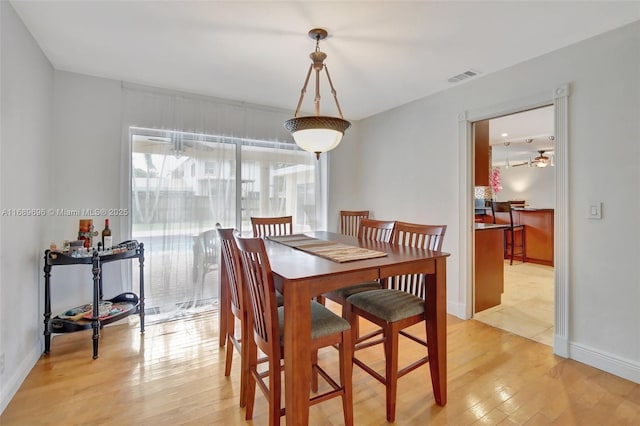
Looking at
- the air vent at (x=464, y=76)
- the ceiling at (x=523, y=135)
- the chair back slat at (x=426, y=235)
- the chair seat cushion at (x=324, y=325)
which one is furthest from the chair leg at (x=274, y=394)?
the ceiling at (x=523, y=135)

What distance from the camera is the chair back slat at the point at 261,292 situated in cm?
144

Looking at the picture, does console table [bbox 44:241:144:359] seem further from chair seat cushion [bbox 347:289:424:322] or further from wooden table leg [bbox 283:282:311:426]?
chair seat cushion [bbox 347:289:424:322]

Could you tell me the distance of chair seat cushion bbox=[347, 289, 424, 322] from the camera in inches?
68.9

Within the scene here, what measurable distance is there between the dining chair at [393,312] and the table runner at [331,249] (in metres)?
0.28

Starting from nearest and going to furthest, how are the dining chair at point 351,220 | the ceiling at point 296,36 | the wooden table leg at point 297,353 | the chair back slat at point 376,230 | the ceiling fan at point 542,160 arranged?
1. the wooden table leg at point 297,353
2. the ceiling at point 296,36
3. the chair back slat at point 376,230
4. the dining chair at point 351,220
5. the ceiling fan at point 542,160

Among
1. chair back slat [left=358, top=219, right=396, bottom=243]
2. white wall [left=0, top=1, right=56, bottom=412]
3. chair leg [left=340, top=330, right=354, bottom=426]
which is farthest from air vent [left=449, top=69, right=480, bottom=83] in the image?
white wall [left=0, top=1, right=56, bottom=412]

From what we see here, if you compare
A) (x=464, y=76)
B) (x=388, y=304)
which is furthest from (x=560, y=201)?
(x=388, y=304)

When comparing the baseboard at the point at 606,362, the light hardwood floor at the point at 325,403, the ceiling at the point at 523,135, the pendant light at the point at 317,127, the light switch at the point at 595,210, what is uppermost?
the ceiling at the point at 523,135

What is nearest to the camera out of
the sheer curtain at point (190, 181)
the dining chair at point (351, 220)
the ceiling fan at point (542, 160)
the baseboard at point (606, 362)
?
the baseboard at point (606, 362)

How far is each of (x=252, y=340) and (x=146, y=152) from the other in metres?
2.33

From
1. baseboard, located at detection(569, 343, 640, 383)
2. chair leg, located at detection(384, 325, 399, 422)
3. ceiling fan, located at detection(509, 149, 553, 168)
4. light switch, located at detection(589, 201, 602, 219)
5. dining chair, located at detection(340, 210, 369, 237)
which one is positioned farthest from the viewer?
ceiling fan, located at detection(509, 149, 553, 168)

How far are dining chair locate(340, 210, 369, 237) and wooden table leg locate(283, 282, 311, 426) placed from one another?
2.71 m

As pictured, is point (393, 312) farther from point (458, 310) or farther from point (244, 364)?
point (458, 310)

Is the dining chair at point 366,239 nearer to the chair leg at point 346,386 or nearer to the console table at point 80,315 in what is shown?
the chair leg at point 346,386
